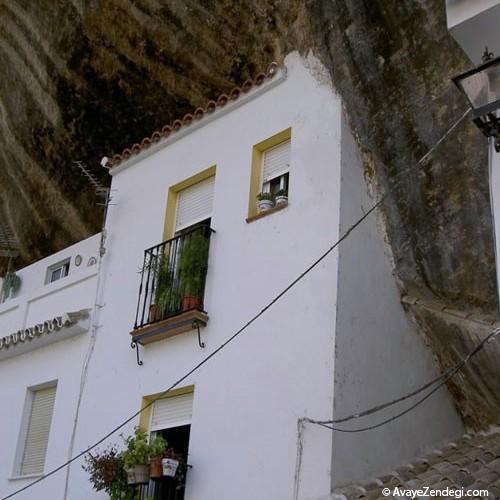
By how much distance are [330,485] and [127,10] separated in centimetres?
882

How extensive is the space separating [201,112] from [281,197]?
222 centimetres

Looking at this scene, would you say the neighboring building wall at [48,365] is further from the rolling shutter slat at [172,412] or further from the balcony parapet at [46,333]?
the rolling shutter slat at [172,412]

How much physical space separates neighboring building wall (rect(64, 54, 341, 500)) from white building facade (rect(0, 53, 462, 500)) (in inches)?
0.7

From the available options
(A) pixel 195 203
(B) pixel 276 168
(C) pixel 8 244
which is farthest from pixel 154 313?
(C) pixel 8 244

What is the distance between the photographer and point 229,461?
28.2 feet

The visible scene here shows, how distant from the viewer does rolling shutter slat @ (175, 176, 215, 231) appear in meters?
10.9

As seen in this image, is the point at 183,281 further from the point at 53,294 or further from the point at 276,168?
the point at 53,294

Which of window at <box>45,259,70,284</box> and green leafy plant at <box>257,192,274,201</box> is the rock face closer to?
green leafy plant at <box>257,192,274,201</box>

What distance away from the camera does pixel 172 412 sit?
9.76 meters

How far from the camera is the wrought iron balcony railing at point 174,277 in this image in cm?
995

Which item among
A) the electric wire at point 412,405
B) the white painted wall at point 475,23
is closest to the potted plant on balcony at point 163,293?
the electric wire at point 412,405

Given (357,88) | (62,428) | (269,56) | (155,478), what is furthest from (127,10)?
(155,478)

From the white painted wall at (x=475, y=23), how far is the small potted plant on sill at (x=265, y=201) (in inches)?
128

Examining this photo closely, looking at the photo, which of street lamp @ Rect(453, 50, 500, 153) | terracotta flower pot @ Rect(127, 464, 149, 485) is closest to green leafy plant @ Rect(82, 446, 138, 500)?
terracotta flower pot @ Rect(127, 464, 149, 485)
